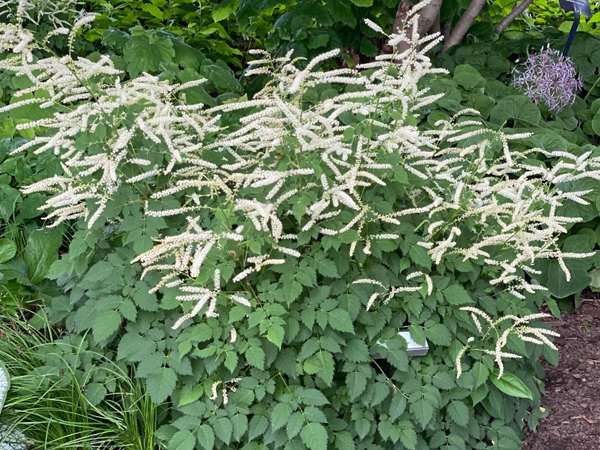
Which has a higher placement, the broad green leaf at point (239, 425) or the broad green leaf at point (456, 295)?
the broad green leaf at point (456, 295)

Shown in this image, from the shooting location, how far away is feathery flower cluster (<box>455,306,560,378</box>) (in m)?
2.40

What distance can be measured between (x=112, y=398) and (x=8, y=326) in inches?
30.9

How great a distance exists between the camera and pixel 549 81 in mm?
4191

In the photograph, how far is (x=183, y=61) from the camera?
3.99 meters

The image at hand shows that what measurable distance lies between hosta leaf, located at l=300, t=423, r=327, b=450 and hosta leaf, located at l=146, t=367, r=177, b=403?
491 millimetres

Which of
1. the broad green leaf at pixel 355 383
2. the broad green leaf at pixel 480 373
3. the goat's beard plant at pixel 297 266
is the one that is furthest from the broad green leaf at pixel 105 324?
the broad green leaf at pixel 480 373

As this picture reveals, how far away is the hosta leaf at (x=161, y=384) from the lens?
2.21 meters

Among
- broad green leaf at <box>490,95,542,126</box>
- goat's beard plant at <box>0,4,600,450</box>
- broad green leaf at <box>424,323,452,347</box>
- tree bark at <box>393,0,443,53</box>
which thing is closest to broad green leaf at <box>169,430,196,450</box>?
goat's beard plant at <box>0,4,600,450</box>

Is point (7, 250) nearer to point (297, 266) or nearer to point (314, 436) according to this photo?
point (297, 266)

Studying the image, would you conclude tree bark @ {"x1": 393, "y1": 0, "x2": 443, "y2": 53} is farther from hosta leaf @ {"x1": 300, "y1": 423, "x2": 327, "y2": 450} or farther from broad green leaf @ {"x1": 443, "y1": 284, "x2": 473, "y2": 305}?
hosta leaf @ {"x1": 300, "y1": 423, "x2": 327, "y2": 450}

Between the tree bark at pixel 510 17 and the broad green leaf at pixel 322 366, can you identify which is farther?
the tree bark at pixel 510 17

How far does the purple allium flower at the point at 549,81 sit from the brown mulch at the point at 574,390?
4.84 feet

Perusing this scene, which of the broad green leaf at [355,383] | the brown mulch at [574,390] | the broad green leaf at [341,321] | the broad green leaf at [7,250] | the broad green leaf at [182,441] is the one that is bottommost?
the brown mulch at [574,390]

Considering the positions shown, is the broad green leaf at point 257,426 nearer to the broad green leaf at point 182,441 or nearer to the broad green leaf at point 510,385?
the broad green leaf at point 182,441
